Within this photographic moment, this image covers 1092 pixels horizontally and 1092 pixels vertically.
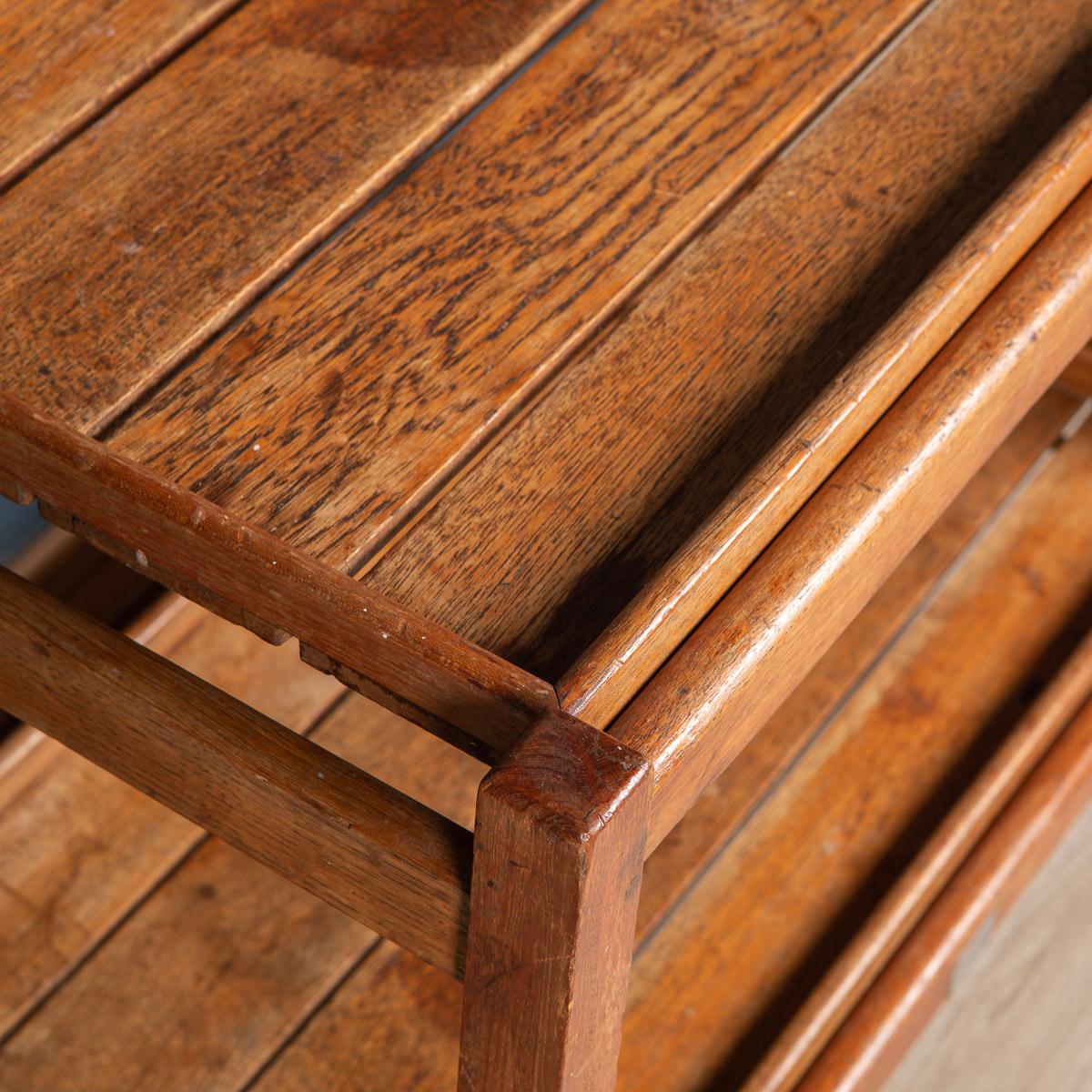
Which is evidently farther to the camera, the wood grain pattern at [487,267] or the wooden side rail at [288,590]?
the wood grain pattern at [487,267]

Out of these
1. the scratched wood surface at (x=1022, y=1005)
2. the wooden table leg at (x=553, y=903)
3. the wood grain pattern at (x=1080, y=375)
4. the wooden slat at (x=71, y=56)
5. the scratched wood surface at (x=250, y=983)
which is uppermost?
the wood grain pattern at (x=1080, y=375)

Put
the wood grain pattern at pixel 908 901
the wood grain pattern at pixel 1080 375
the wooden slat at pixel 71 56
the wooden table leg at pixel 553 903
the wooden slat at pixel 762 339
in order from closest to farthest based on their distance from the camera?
the wooden table leg at pixel 553 903 < the wooden slat at pixel 762 339 < the wooden slat at pixel 71 56 < the wood grain pattern at pixel 908 901 < the wood grain pattern at pixel 1080 375

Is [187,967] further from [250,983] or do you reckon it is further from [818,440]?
[818,440]

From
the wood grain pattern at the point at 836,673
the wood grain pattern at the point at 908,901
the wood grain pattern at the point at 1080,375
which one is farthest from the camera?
the wood grain pattern at the point at 1080,375

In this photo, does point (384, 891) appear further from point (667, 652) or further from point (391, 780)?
point (391, 780)

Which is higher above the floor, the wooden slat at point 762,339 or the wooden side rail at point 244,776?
the wooden slat at point 762,339

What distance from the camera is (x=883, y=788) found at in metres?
1.10

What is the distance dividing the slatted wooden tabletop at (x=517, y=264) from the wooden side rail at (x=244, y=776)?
0.04 m

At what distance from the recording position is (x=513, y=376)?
63cm

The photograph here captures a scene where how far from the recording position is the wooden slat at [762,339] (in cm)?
57

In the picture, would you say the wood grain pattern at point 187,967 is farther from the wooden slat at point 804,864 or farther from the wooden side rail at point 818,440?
the wooden side rail at point 818,440

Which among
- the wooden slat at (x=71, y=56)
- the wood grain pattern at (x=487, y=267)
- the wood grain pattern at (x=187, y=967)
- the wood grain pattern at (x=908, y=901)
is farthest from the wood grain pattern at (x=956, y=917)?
the wooden slat at (x=71, y=56)

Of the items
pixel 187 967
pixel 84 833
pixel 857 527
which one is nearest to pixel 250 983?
pixel 187 967

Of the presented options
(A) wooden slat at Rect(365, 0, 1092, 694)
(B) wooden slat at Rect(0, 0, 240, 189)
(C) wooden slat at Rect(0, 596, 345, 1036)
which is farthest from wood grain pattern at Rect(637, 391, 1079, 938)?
(B) wooden slat at Rect(0, 0, 240, 189)
